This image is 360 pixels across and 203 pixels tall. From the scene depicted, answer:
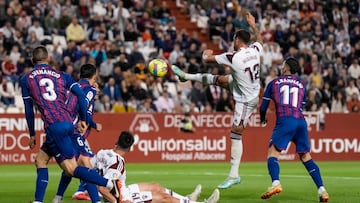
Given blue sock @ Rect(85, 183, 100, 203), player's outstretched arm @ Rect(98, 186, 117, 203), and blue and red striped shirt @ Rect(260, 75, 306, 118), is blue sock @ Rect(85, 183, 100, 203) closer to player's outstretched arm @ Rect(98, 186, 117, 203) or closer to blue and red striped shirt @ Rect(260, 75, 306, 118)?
player's outstretched arm @ Rect(98, 186, 117, 203)

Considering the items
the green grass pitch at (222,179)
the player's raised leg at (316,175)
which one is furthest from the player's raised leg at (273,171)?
the player's raised leg at (316,175)

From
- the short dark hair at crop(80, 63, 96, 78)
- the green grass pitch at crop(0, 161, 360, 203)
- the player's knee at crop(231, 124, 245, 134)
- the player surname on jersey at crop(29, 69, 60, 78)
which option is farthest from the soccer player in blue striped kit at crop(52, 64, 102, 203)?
the player's knee at crop(231, 124, 245, 134)

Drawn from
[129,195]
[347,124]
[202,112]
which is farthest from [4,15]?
[129,195]

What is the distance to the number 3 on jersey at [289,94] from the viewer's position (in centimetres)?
1579

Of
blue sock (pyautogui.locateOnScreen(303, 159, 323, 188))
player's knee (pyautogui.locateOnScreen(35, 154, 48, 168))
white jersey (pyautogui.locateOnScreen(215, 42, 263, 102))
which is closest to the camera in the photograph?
player's knee (pyautogui.locateOnScreen(35, 154, 48, 168))

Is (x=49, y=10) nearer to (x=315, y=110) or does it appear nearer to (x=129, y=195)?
(x=315, y=110)

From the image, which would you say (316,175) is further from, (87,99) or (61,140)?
(61,140)

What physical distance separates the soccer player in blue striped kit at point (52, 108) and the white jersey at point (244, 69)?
3617 millimetres

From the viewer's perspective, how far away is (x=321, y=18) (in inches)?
1484

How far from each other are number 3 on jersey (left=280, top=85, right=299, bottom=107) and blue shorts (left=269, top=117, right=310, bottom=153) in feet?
0.92

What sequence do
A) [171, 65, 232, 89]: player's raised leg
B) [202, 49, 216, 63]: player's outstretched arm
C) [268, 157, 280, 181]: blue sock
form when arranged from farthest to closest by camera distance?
[171, 65, 232, 89]: player's raised leg → [202, 49, 216, 63]: player's outstretched arm → [268, 157, 280, 181]: blue sock

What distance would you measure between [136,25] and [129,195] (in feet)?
71.7

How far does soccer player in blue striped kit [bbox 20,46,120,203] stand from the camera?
524 inches

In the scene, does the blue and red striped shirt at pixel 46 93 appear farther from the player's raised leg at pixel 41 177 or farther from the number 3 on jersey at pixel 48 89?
the player's raised leg at pixel 41 177
